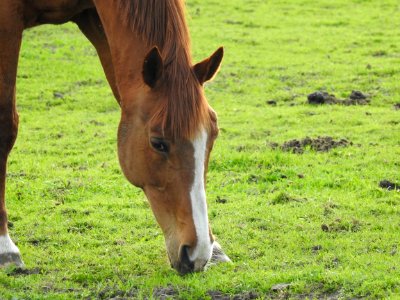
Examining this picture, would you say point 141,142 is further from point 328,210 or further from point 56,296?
point 328,210

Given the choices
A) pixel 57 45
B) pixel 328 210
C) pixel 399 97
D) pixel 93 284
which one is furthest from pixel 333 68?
pixel 93 284

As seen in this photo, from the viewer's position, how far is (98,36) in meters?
Answer: 7.05

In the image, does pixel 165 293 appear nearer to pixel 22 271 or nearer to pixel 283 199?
pixel 22 271

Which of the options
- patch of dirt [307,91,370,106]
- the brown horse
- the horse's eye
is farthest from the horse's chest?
patch of dirt [307,91,370,106]

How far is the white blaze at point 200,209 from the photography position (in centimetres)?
553

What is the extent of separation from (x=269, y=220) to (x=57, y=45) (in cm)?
996

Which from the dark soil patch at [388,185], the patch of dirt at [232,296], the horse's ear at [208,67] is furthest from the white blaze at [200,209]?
the dark soil patch at [388,185]

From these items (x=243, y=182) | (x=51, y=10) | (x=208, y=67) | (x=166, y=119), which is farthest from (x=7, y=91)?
(x=243, y=182)

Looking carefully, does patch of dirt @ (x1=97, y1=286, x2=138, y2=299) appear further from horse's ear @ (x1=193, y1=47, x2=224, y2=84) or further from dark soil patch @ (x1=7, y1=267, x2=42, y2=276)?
horse's ear @ (x1=193, y1=47, x2=224, y2=84)

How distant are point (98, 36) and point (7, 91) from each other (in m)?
0.89

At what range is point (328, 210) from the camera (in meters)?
7.76

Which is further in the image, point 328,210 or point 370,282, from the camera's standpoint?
point 328,210

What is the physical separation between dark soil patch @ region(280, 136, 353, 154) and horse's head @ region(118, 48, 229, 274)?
423cm

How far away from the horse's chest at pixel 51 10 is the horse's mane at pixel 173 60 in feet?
2.48
